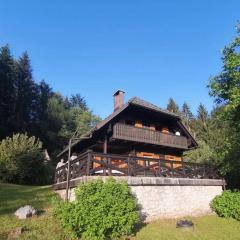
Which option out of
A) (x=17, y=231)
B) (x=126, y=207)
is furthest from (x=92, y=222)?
(x=17, y=231)

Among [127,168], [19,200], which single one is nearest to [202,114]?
[127,168]

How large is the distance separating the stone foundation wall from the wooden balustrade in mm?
706

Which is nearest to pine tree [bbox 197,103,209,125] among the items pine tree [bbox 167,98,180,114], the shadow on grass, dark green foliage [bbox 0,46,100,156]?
pine tree [bbox 167,98,180,114]

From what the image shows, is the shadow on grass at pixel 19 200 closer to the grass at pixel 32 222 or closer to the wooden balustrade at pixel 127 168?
the grass at pixel 32 222

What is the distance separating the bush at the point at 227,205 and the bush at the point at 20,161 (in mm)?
16596

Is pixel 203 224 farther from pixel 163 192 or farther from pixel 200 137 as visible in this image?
pixel 200 137

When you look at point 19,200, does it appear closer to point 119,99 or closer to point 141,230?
point 141,230

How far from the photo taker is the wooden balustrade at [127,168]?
13250 mm

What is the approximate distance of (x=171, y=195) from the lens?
14852 mm

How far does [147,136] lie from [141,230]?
9612 millimetres

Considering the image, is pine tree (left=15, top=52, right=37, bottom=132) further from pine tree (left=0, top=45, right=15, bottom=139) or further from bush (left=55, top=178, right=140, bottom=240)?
bush (left=55, top=178, right=140, bottom=240)

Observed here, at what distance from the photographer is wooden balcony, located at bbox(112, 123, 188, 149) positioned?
1959 centimetres

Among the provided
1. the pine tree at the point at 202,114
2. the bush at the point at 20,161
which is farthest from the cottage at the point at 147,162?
the pine tree at the point at 202,114

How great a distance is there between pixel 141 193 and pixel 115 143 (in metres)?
7.89
